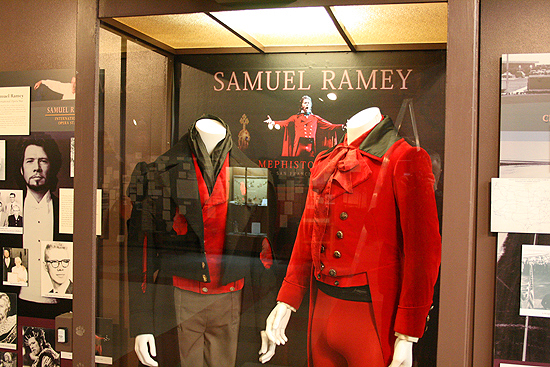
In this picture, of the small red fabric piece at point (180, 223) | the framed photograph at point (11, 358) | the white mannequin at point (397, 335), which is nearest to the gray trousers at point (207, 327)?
the white mannequin at point (397, 335)

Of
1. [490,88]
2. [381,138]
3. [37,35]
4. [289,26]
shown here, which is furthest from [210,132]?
[37,35]

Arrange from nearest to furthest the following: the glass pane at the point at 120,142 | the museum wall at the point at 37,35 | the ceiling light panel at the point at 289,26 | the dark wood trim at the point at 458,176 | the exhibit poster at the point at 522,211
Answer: the dark wood trim at the point at 458,176 → the ceiling light panel at the point at 289,26 → the glass pane at the point at 120,142 → the exhibit poster at the point at 522,211 → the museum wall at the point at 37,35

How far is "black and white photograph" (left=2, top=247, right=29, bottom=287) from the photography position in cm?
209

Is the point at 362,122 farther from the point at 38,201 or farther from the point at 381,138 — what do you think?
the point at 38,201

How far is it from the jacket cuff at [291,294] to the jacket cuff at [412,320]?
0.30m

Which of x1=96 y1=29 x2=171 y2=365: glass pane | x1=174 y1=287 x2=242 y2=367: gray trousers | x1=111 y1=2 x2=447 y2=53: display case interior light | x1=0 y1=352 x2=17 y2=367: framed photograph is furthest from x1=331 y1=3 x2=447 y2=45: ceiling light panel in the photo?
x1=0 y1=352 x2=17 y2=367: framed photograph

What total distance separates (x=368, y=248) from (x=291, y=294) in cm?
30

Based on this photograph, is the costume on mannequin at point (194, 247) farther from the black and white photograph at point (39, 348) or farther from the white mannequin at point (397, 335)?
the black and white photograph at point (39, 348)

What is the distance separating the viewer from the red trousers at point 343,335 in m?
1.24

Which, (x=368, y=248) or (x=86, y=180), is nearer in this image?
(x=368, y=248)

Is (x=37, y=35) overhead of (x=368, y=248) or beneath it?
overhead

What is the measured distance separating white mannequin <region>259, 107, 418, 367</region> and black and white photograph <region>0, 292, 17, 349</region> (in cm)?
150

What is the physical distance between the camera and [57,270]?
2064 millimetres

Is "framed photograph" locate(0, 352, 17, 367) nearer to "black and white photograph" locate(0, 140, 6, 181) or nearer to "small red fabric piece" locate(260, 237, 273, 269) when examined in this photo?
"black and white photograph" locate(0, 140, 6, 181)
